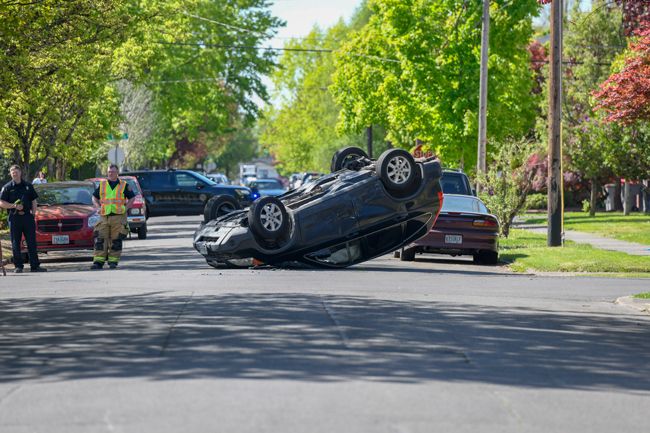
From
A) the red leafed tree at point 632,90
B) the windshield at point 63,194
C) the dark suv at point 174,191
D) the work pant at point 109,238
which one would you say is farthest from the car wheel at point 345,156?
the dark suv at point 174,191

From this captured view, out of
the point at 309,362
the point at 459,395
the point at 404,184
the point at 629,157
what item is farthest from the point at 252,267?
the point at 629,157

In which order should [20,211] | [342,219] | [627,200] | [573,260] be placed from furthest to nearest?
[627,200], [573,260], [20,211], [342,219]

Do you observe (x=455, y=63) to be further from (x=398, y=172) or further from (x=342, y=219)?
(x=342, y=219)

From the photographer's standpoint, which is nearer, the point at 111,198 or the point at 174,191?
the point at 111,198

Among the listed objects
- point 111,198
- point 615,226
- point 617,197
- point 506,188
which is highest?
point 506,188

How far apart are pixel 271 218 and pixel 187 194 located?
78.7 ft

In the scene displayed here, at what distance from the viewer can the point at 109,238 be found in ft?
73.3

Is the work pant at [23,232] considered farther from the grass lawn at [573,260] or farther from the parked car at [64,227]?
the grass lawn at [573,260]

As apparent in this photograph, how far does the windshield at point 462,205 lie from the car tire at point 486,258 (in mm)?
878

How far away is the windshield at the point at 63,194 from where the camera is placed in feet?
86.3

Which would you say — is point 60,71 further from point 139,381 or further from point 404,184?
point 139,381

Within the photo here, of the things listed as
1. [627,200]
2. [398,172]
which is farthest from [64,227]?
[627,200]

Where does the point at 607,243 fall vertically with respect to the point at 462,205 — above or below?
below

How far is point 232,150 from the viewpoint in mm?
143250
